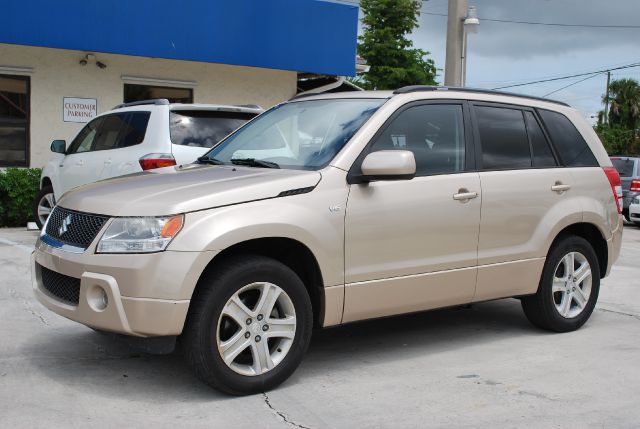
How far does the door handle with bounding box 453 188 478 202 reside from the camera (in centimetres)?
530

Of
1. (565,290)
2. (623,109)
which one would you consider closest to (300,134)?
(565,290)

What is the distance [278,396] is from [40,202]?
7955 millimetres

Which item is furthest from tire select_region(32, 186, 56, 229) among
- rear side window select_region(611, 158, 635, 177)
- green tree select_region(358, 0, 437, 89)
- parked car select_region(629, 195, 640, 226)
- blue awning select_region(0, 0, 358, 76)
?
green tree select_region(358, 0, 437, 89)

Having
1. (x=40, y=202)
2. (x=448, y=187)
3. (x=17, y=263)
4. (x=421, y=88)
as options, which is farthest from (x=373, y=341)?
(x=40, y=202)

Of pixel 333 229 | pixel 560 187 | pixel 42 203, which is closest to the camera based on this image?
pixel 333 229

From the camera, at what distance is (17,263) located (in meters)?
8.86

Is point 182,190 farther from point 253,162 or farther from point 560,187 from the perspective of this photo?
point 560,187

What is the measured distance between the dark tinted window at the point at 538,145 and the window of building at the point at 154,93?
33.5ft

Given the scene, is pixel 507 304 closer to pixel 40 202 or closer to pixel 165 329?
pixel 165 329

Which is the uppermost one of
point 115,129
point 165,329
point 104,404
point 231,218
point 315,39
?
point 315,39

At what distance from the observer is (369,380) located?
16.1ft

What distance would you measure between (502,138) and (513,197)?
488mm

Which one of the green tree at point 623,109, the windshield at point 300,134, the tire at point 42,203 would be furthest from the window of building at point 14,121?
the green tree at point 623,109

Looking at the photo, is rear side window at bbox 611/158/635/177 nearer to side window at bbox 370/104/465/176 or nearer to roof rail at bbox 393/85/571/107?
roof rail at bbox 393/85/571/107
